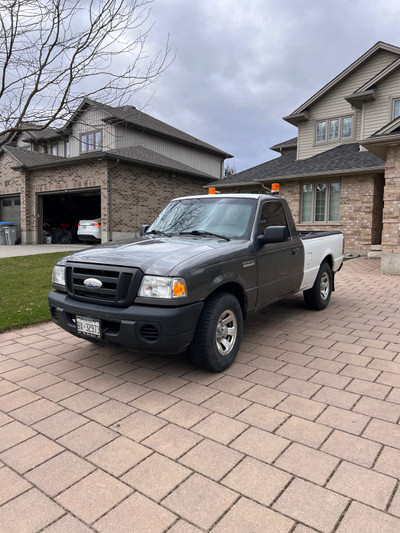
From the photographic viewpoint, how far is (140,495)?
6.78ft

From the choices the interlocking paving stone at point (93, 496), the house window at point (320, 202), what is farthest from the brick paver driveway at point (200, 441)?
the house window at point (320, 202)

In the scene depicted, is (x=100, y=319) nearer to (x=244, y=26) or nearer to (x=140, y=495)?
(x=140, y=495)

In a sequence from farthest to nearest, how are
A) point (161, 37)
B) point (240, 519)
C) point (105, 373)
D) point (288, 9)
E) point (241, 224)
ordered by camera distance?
1. point (288, 9)
2. point (161, 37)
3. point (241, 224)
4. point (105, 373)
5. point (240, 519)

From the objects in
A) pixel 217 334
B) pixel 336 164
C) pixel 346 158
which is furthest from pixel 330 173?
pixel 217 334

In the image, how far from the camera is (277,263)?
4703 mm

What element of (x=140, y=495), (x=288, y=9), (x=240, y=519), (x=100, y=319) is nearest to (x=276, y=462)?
(x=240, y=519)

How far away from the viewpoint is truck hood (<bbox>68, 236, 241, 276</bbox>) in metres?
3.31

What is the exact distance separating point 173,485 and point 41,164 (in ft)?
70.2

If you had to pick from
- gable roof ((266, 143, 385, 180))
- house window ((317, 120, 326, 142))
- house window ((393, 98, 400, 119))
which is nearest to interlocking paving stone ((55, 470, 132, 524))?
gable roof ((266, 143, 385, 180))

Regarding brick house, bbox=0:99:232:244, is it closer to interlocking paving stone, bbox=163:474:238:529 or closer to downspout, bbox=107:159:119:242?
downspout, bbox=107:159:119:242

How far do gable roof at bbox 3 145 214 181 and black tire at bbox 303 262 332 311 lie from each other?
45.3ft

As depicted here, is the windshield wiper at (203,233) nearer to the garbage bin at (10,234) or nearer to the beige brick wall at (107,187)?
the beige brick wall at (107,187)

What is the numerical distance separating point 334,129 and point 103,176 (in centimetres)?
1130

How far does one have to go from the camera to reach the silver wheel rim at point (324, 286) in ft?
20.9
